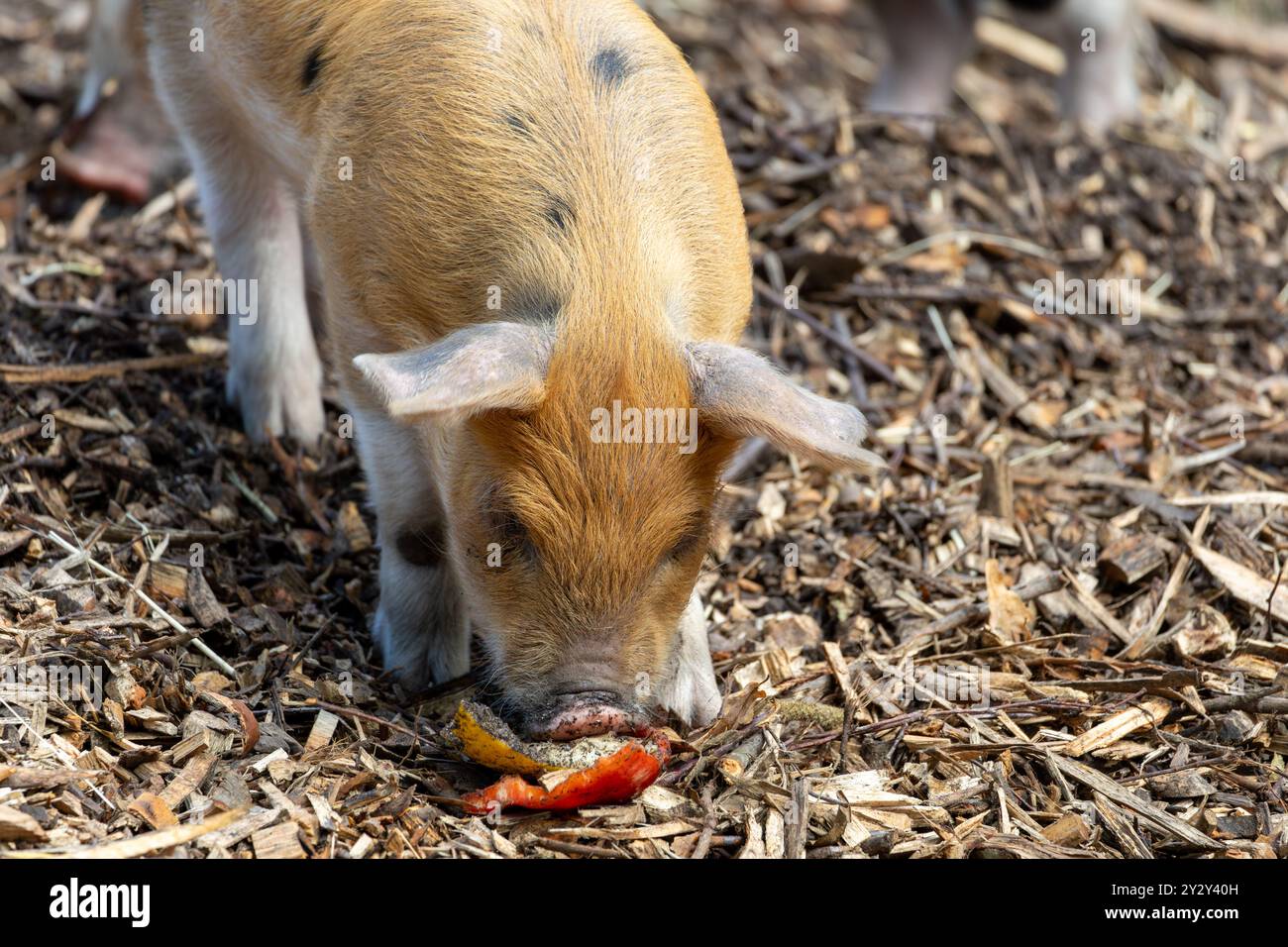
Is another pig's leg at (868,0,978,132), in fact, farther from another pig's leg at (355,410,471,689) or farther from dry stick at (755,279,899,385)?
another pig's leg at (355,410,471,689)

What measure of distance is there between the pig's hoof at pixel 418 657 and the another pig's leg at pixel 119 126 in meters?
3.66

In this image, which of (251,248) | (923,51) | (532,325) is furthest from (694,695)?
(923,51)

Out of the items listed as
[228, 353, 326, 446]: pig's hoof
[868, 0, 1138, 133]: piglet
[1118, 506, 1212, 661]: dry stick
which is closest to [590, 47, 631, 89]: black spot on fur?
[228, 353, 326, 446]: pig's hoof

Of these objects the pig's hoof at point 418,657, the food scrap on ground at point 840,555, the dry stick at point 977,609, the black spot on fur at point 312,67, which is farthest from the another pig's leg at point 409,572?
the dry stick at point 977,609

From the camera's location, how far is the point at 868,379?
6.81m

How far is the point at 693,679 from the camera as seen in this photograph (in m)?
4.96

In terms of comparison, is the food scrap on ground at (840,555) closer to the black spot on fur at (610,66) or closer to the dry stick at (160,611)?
the dry stick at (160,611)

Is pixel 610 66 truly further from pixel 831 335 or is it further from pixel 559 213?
pixel 831 335

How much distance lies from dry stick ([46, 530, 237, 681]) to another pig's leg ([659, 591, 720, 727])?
4.56ft

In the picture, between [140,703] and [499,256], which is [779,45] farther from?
[140,703]

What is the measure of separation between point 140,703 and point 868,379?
11.6ft

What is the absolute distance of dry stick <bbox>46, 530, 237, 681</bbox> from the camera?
4.88m

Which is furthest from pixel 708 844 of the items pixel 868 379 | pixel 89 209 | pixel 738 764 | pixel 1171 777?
pixel 89 209

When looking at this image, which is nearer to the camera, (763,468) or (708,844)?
(708,844)
